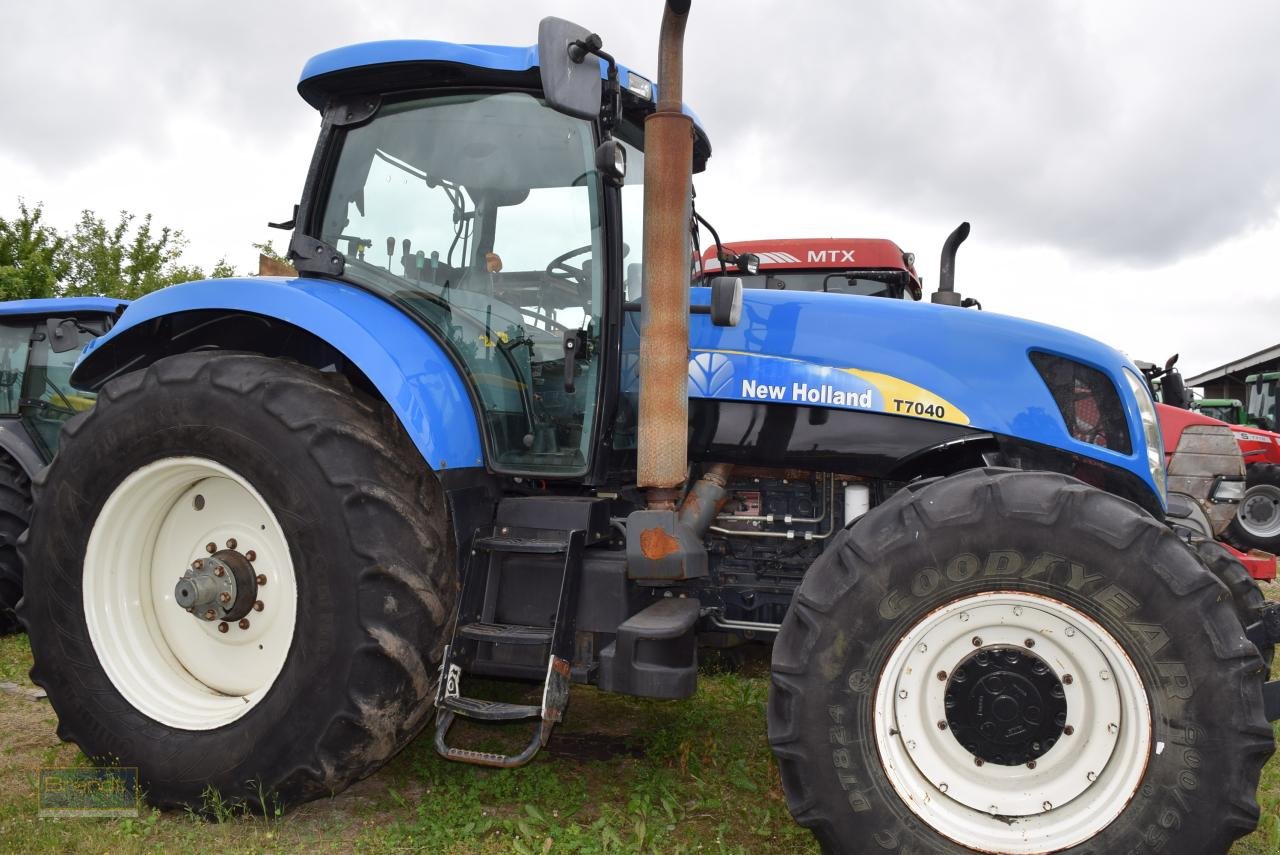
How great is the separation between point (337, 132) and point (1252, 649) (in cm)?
310

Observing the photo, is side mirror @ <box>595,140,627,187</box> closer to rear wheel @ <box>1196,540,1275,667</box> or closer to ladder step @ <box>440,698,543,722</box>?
ladder step @ <box>440,698,543,722</box>

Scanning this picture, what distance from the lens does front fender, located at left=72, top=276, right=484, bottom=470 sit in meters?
2.77

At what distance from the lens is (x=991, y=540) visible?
94.1 inches

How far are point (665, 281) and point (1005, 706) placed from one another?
1435 mm

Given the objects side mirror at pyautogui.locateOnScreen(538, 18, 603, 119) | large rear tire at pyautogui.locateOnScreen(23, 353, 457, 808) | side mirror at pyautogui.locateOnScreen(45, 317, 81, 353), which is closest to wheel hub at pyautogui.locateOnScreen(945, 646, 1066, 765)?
large rear tire at pyautogui.locateOnScreen(23, 353, 457, 808)

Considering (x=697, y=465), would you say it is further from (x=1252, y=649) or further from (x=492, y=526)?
(x=1252, y=649)

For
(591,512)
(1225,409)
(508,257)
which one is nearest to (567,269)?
(508,257)

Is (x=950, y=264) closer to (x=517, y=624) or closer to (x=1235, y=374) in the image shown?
A: (x=517, y=624)

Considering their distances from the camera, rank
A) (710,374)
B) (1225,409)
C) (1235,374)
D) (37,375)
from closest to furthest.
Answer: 1. (710,374)
2. (37,375)
3. (1225,409)
4. (1235,374)

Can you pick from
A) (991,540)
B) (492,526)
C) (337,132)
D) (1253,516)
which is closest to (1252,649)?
(991,540)

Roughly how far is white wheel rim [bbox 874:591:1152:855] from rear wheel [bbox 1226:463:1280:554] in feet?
30.7

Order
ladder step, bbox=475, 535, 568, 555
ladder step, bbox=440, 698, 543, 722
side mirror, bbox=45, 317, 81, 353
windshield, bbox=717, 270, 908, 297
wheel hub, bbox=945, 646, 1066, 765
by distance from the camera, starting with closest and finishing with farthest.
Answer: wheel hub, bbox=945, 646, 1066, 765
ladder step, bbox=440, 698, 543, 722
ladder step, bbox=475, 535, 568, 555
side mirror, bbox=45, 317, 81, 353
windshield, bbox=717, 270, 908, 297

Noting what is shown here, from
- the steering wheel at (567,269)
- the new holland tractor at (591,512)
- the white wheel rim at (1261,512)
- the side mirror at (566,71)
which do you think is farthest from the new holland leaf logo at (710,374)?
the white wheel rim at (1261,512)

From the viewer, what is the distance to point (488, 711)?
2689 millimetres
